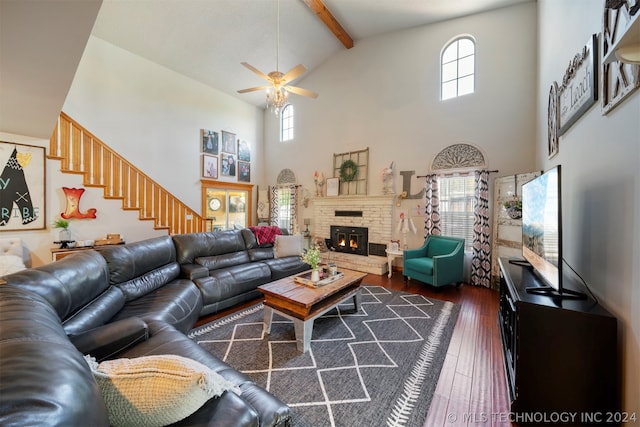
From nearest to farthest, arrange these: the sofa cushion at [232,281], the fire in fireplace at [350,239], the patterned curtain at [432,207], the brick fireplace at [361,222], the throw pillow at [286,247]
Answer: the sofa cushion at [232,281] < the throw pillow at [286,247] < the patterned curtain at [432,207] < the brick fireplace at [361,222] < the fire in fireplace at [350,239]

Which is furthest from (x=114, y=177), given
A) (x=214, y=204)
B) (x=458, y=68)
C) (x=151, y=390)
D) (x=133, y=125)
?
(x=458, y=68)

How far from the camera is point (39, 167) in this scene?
11.6ft

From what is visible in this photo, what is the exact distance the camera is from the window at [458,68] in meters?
4.44

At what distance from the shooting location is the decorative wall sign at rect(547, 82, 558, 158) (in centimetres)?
257

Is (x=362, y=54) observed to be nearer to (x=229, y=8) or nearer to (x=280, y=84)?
(x=229, y=8)

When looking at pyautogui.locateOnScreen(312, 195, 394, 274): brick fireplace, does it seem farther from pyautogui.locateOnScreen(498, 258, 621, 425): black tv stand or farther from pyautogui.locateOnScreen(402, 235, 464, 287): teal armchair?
pyautogui.locateOnScreen(498, 258, 621, 425): black tv stand

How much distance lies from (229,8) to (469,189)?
556 centimetres

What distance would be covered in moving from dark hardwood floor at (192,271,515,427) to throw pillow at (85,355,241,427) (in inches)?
60.1

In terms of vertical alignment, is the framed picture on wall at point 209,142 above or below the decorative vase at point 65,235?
above

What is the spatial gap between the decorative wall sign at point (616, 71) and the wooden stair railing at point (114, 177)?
6.14 metres

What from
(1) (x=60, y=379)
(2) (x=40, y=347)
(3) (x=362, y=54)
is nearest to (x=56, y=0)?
A: (2) (x=40, y=347)

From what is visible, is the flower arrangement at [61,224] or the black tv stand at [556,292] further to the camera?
the flower arrangement at [61,224]

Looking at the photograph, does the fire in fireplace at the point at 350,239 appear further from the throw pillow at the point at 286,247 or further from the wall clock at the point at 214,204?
the wall clock at the point at 214,204

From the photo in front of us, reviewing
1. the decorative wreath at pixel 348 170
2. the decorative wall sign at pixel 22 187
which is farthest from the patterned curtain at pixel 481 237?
the decorative wall sign at pixel 22 187
